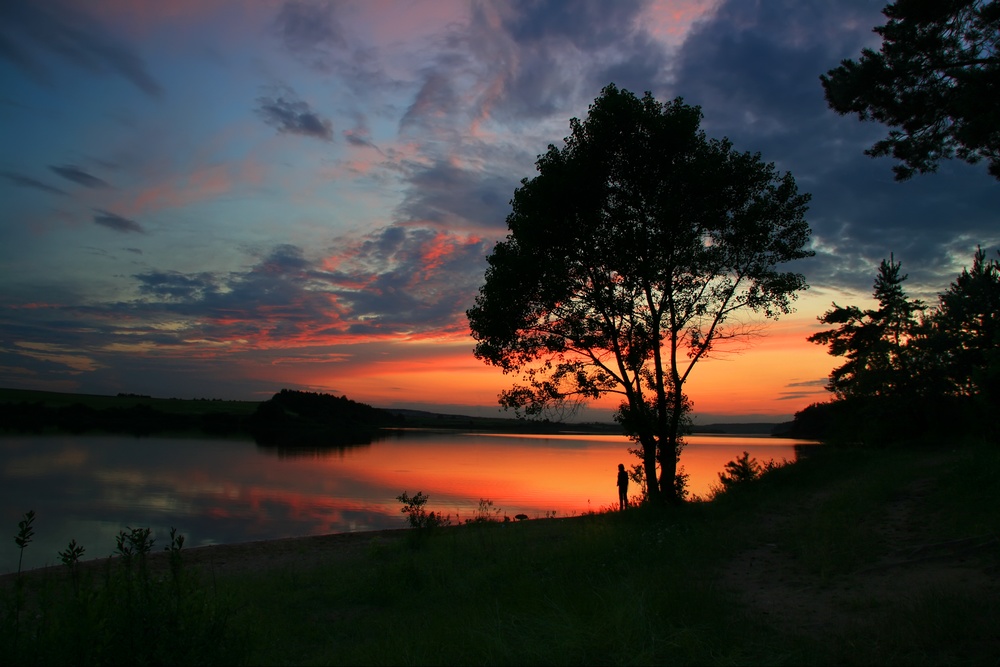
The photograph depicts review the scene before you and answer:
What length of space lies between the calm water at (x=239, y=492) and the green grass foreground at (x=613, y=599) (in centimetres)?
460

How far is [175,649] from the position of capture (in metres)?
4.75

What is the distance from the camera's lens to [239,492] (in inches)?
1292

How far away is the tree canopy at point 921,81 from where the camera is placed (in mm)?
10211

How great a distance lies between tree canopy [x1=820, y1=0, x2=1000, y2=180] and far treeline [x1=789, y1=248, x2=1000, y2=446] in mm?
7744

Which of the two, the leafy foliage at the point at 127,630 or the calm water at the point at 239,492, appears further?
the calm water at the point at 239,492

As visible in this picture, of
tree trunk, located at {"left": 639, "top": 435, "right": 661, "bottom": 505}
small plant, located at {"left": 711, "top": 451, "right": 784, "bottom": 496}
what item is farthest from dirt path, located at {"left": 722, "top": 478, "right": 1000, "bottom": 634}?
small plant, located at {"left": 711, "top": 451, "right": 784, "bottom": 496}

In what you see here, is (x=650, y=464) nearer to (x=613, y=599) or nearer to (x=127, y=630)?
(x=613, y=599)

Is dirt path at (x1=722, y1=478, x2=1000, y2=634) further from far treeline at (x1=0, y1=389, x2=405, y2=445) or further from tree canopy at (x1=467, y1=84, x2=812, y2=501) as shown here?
far treeline at (x1=0, y1=389, x2=405, y2=445)

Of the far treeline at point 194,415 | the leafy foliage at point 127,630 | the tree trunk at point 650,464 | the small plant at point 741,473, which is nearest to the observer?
the leafy foliage at point 127,630

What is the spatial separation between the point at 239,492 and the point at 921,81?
109 ft

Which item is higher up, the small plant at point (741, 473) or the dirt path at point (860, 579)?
the small plant at point (741, 473)

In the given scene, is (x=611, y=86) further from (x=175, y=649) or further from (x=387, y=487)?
(x=387, y=487)

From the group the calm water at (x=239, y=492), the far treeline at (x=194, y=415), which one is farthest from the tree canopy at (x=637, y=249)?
the far treeline at (x=194, y=415)

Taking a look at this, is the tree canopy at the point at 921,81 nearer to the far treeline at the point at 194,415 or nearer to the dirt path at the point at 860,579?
the dirt path at the point at 860,579
